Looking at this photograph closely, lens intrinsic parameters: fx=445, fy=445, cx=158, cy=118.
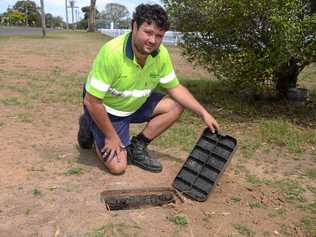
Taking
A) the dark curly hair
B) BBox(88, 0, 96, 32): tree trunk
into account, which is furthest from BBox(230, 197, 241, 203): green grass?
BBox(88, 0, 96, 32): tree trunk

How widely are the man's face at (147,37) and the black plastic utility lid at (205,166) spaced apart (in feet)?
3.07

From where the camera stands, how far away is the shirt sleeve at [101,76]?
3.53m

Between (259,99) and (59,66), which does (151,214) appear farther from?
(59,66)

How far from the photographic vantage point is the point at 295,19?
18.0ft

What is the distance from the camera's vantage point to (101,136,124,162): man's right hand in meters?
3.73

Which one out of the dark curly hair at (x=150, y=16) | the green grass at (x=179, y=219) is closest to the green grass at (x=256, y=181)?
the green grass at (x=179, y=219)

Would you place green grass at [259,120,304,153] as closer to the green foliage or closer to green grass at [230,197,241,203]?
the green foliage

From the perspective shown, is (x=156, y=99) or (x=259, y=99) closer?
(x=156, y=99)

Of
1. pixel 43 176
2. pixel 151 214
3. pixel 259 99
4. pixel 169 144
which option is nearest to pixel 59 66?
pixel 259 99

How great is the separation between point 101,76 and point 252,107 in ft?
12.3

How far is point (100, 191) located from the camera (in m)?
3.56

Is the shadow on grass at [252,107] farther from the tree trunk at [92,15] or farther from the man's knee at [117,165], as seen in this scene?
the tree trunk at [92,15]

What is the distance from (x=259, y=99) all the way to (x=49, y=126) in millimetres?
3543

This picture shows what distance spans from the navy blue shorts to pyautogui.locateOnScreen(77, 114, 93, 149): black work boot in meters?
0.11
